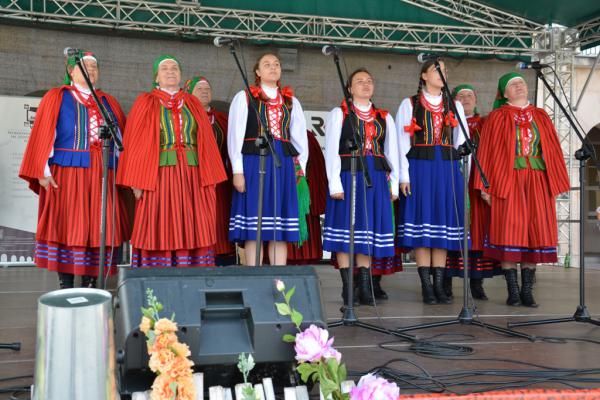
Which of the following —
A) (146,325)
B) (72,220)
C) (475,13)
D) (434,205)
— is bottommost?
(146,325)

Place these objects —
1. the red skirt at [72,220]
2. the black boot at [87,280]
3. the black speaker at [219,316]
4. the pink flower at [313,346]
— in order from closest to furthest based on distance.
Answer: the pink flower at [313,346], the black speaker at [219,316], the red skirt at [72,220], the black boot at [87,280]

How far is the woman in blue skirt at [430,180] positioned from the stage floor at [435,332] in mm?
361

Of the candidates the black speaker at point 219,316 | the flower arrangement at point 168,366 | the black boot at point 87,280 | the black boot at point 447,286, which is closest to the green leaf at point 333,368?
the flower arrangement at point 168,366

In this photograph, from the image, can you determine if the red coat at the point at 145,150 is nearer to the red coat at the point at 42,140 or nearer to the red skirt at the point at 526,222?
the red coat at the point at 42,140

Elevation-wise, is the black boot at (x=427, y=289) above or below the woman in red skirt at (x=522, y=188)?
below

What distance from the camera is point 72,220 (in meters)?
3.68

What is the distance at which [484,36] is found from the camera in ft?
21.7

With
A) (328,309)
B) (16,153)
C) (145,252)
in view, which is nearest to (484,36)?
(328,309)

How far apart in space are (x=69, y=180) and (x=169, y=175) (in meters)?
0.59

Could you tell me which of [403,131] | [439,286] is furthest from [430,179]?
[439,286]

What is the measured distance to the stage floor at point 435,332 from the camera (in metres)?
2.54

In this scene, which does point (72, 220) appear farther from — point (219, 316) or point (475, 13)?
point (475, 13)

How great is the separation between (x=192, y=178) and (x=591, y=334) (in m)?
2.30

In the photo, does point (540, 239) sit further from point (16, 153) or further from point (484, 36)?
point (16, 153)
